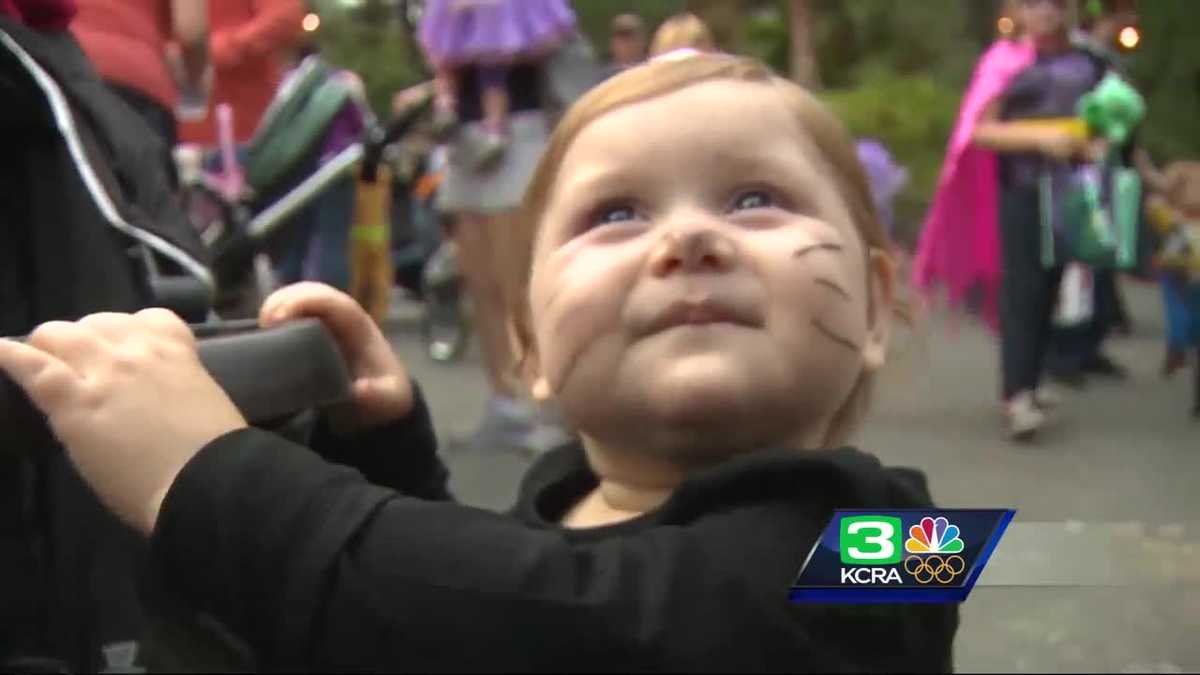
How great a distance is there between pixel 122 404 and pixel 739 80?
456 millimetres

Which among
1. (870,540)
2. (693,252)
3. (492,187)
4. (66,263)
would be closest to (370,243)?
(492,187)

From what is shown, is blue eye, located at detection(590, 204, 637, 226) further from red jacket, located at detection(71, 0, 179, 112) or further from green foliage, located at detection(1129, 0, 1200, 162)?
red jacket, located at detection(71, 0, 179, 112)

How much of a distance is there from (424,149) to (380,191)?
2.80 meters

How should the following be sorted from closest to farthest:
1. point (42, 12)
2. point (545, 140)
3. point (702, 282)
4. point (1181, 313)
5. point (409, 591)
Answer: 1. point (409, 591)
2. point (702, 282)
3. point (42, 12)
4. point (1181, 313)
5. point (545, 140)

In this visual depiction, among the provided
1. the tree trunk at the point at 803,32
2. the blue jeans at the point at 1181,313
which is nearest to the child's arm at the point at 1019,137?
→ the tree trunk at the point at 803,32

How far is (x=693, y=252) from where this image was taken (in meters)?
0.84

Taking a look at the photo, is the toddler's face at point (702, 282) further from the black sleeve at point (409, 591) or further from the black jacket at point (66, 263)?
the black jacket at point (66, 263)

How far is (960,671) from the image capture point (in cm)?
175

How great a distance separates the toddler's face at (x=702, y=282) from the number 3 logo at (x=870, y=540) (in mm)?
116

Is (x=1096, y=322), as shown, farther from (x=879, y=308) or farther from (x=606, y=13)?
(x=879, y=308)

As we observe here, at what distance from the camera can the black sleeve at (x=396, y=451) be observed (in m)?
1.07

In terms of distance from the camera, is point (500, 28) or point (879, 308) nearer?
point (879, 308)

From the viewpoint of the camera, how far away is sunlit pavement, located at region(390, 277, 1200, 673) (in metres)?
0.81

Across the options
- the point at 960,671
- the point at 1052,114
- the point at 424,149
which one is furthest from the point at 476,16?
the point at 424,149
